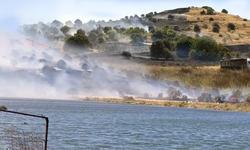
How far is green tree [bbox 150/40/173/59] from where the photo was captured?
185125mm

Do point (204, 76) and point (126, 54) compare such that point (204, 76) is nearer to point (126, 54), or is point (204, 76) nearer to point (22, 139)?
point (126, 54)

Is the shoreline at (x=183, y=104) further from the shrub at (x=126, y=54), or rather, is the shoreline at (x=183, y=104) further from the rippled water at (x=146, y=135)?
the shrub at (x=126, y=54)

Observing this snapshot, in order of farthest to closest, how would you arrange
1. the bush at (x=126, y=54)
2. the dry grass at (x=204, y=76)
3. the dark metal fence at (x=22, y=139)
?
the bush at (x=126, y=54) → the dry grass at (x=204, y=76) → the dark metal fence at (x=22, y=139)

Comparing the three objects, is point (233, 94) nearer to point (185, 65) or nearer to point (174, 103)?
point (174, 103)

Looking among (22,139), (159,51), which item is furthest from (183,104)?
(22,139)

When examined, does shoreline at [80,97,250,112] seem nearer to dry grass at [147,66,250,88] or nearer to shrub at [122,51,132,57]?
dry grass at [147,66,250,88]

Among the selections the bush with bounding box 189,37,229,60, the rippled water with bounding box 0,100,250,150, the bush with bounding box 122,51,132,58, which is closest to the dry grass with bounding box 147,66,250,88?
the bush with bounding box 122,51,132,58

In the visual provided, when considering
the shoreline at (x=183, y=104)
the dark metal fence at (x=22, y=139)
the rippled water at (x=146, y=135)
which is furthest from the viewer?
the shoreline at (x=183, y=104)

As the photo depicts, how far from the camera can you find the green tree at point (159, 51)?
185125 mm

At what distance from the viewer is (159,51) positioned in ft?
614

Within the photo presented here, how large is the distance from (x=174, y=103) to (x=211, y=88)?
19807 mm

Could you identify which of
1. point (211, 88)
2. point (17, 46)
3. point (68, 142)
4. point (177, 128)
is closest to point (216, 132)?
point (177, 128)

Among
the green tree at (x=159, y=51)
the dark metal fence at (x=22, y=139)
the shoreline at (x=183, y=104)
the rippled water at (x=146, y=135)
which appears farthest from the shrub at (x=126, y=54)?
the dark metal fence at (x=22, y=139)

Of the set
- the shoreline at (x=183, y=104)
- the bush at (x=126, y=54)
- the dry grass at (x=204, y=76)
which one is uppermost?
the bush at (x=126, y=54)
